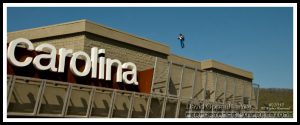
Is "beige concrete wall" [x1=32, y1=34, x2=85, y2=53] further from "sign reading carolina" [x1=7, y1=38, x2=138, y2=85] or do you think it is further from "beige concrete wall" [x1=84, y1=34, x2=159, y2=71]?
"sign reading carolina" [x1=7, y1=38, x2=138, y2=85]

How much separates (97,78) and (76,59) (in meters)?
1.82

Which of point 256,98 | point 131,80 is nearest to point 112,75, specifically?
point 131,80

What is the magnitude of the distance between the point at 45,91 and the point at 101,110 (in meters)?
4.24

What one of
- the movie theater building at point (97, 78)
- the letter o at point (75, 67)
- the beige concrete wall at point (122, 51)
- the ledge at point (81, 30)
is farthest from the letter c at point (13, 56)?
the ledge at point (81, 30)

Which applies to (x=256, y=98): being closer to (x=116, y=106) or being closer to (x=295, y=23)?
(x=116, y=106)

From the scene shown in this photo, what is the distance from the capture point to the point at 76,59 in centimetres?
2425

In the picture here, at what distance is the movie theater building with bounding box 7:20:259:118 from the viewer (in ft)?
68.6

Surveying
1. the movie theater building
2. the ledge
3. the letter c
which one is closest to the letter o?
the movie theater building

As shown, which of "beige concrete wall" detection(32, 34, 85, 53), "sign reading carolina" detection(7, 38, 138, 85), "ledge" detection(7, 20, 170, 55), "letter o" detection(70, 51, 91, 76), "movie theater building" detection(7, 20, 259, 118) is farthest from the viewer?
"ledge" detection(7, 20, 170, 55)

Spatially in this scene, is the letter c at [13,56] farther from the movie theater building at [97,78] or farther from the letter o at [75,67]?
the letter o at [75,67]

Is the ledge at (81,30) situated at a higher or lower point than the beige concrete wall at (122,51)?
higher

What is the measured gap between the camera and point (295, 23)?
18.1 meters

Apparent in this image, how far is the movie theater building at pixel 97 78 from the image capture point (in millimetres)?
20906

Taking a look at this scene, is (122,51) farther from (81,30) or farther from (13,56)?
(13,56)
